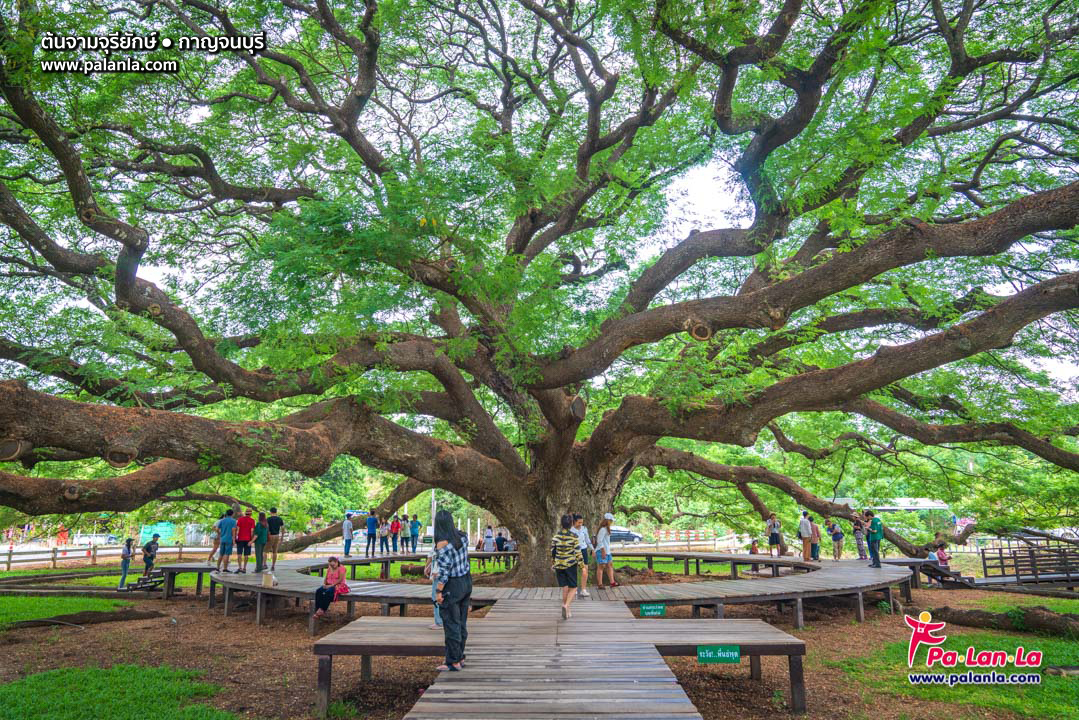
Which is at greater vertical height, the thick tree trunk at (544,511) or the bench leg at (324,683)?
the thick tree trunk at (544,511)

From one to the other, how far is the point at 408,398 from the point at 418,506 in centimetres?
3287

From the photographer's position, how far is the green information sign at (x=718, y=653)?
5.91m

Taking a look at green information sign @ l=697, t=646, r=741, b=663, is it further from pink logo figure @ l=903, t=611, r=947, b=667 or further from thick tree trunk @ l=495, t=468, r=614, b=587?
thick tree trunk @ l=495, t=468, r=614, b=587

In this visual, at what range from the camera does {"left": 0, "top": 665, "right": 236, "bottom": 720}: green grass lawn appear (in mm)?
5691

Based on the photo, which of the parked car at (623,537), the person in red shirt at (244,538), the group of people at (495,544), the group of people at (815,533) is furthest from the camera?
the parked car at (623,537)

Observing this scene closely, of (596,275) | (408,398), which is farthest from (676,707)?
(596,275)

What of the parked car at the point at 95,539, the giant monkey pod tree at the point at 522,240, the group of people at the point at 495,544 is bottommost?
the parked car at the point at 95,539

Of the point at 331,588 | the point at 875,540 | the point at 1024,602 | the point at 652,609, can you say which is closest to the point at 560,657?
the point at 652,609

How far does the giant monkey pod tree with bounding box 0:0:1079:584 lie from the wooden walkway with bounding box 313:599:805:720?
350 cm

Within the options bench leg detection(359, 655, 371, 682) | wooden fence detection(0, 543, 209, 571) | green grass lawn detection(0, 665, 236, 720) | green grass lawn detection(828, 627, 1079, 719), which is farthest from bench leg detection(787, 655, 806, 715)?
wooden fence detection(0, 543, 209, 571)

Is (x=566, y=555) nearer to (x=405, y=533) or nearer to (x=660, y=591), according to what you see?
(x=660, y=591)

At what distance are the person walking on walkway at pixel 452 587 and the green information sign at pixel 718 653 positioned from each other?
2309mm

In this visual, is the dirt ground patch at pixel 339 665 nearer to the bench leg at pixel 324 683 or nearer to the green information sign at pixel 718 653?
the bench leg at pixel 324 683

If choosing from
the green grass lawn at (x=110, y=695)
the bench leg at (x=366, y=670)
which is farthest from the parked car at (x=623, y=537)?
the green grass lawn at (x=110, y=695)
